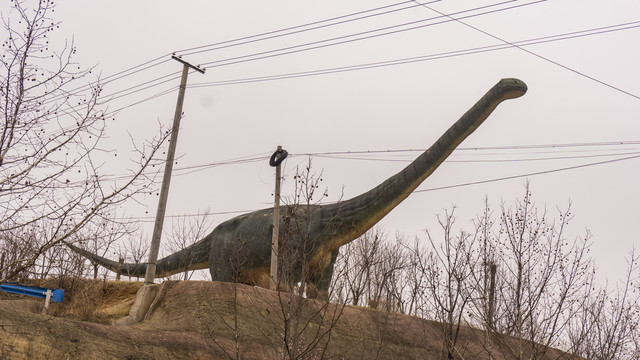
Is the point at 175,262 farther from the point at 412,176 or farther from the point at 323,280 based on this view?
the point at 412,176

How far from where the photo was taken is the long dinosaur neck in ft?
47.8

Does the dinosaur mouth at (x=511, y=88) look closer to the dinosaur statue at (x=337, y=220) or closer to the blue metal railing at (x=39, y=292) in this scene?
the dinosaur statue at (x=337, y=220)

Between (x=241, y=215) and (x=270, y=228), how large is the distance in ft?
5.65

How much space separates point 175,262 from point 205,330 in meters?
7.21

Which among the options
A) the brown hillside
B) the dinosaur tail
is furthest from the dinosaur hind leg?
the dinosaur tail

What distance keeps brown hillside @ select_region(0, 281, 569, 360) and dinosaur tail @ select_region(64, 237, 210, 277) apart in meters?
1.79

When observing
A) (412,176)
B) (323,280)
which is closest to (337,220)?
(323,280)

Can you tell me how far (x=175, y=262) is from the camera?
769 inches

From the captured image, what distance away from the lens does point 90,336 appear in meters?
10.9

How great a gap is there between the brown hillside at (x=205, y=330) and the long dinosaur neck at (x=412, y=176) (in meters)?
2.27

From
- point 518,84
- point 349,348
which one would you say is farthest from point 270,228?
point 518,84

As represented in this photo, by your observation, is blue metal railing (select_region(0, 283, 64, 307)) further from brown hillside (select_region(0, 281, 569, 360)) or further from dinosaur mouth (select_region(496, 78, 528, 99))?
dinosaur mouth (select_region(496, 78, 528, 99))

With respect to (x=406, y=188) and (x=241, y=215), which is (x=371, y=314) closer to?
(x=406, y=188)

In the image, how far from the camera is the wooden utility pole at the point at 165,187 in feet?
47.5
